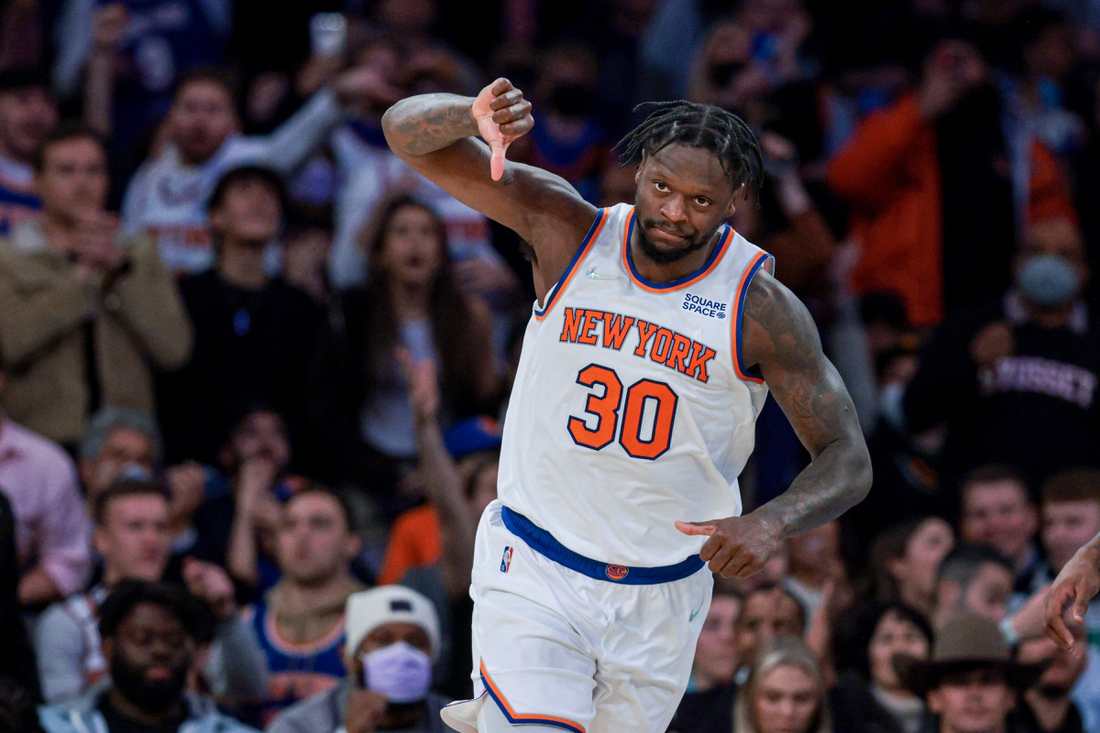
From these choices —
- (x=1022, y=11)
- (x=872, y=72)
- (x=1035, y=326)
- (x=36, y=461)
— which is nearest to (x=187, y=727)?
(x=36, y=461)

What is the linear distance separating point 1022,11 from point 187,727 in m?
8.91

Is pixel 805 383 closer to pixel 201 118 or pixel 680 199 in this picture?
pixel 680 199

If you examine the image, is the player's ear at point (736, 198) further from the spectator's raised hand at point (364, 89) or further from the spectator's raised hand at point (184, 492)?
the spectator's raised hand at point (364, 89)

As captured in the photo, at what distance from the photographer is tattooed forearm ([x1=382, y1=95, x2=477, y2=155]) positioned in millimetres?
5332

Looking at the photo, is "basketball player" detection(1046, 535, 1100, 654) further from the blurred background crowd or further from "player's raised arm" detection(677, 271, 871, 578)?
the blurred background crowd

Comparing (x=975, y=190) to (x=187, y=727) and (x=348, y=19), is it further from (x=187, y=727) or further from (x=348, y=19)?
(x=187, y=727)

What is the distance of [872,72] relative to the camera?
41.9ft

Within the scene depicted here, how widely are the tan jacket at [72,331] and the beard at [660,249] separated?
4648 millimetres

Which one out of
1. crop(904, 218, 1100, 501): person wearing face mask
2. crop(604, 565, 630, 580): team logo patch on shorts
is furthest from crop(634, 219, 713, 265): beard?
crop(904, 218, 1100, 501): person wearing face mask

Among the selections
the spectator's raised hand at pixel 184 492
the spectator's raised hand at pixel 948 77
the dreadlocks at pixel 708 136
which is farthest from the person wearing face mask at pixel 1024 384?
the dreadlocks at pixel 708 136

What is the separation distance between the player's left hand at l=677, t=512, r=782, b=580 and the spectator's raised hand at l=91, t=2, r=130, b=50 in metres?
7.37

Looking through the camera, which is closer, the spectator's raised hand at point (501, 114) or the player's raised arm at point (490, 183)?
the spectator's raised hand at point (501, 114)

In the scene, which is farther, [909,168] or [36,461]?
[909,168]

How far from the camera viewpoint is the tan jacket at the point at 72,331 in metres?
8.97
